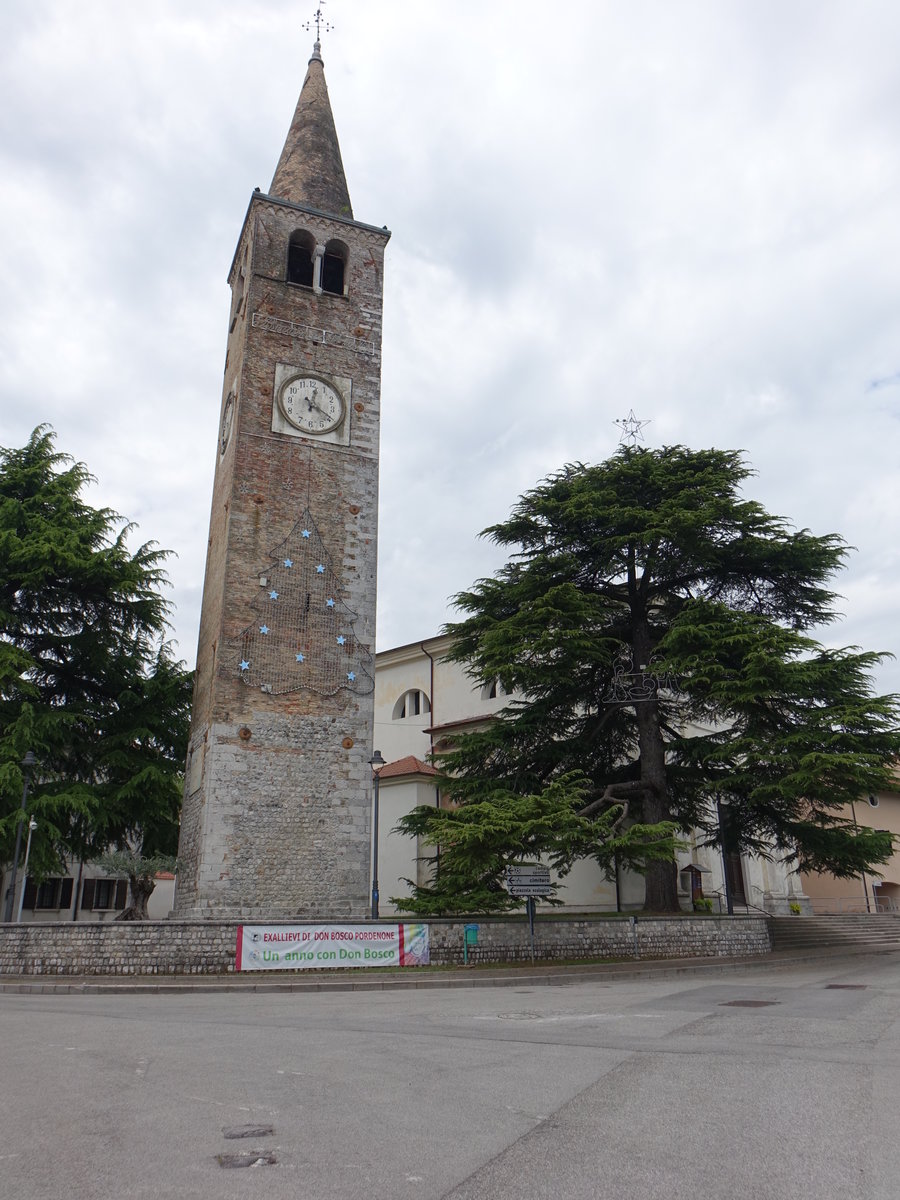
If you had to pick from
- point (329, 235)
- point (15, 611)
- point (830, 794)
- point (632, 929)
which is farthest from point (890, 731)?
point (15, 611)

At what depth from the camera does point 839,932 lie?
30.6 meters

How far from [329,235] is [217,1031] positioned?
24115 millimetres

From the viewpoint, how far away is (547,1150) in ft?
16.9

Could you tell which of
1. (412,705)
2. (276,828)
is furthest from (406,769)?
(276,828)

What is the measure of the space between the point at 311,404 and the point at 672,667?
12217mm

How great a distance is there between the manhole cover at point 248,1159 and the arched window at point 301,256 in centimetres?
2590

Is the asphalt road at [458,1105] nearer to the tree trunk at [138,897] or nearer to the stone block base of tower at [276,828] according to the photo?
the stone block base of tower at [276,828]

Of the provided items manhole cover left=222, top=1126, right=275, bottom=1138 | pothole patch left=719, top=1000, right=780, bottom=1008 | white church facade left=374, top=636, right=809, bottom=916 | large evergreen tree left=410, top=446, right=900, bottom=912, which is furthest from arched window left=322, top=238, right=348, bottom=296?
manhole cover left=222, top=1126, right=275, bottom=1138

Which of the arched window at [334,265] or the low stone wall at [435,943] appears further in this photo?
the arched window at [334,265]

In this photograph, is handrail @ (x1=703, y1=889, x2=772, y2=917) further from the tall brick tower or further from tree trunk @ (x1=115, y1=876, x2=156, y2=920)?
tree trunk @ (x1=115, y1=876, x2=156, y2=920)

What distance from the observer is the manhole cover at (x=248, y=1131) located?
547cm

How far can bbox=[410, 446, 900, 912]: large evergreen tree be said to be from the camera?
71.5 ft

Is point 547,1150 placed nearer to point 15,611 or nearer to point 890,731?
point 890,731

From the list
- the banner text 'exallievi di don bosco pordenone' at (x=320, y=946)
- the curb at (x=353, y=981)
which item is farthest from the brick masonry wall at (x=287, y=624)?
the curb at (x=353, y=981)
